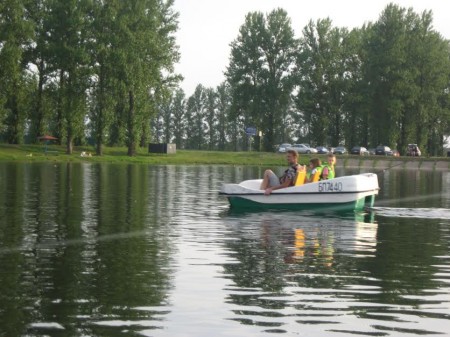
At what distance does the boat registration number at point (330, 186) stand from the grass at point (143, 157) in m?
50.7

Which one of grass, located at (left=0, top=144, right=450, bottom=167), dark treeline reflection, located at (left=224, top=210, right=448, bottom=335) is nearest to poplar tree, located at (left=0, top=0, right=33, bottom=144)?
grass, located at (left=0, top=144, right=450, bottom=167)

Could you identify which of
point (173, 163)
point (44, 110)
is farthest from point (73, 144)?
point (173, 163)

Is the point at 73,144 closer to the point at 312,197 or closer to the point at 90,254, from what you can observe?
the point at 312,197

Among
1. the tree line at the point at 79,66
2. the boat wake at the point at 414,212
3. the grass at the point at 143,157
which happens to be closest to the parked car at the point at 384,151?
the grass at the point at 143,157

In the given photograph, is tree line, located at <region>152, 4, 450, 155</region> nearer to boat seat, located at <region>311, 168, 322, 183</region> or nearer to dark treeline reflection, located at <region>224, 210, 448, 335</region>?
boat seat, located at <region>311, 168, 322, 183</region>

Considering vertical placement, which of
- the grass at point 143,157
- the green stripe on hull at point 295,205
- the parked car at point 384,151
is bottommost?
the green stripe on hull at point 295,205

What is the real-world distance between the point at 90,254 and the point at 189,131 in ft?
539

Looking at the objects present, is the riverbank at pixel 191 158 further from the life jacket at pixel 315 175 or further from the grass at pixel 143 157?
the life jacket at pixel 315 175

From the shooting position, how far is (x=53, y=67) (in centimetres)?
8125

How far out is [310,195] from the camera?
25047 millimetres

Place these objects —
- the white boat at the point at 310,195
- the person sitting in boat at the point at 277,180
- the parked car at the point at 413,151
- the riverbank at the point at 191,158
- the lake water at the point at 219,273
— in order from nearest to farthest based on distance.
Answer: the lake water at the point at 219,273, the white boat at the point at 310,195, the person sitting in boat at the point at 277,180, the riverbank at the point at 191,158, the parked car at the point at 413,151

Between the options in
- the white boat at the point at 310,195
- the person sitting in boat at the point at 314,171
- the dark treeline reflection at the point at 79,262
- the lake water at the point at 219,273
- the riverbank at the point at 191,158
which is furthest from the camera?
the riverbank at the point at 191,158

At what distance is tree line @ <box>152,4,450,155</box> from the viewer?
99.9 m

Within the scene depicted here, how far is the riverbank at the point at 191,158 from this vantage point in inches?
2911
